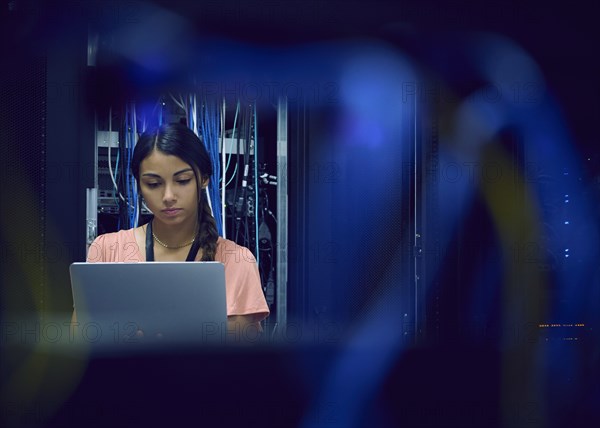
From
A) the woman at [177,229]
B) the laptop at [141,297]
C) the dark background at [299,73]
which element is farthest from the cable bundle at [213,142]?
the laptop at [141,297]

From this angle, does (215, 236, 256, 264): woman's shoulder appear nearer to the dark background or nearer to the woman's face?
the woman's face

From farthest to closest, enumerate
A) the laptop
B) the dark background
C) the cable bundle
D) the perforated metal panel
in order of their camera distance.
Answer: the cable bundle < the laptop < the perforated metal panel < the dark background

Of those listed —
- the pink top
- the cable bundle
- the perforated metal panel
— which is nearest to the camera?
the perforated metal panel

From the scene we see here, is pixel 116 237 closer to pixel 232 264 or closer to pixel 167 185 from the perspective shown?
pixel 167 185

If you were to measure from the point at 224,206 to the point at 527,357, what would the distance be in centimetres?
187

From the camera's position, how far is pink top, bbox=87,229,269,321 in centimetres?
180

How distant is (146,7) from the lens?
2.91ft

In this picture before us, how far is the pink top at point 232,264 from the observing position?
1.80 meters

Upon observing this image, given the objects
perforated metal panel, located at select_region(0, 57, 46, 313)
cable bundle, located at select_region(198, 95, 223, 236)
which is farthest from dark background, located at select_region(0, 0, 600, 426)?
cable bundle, located at select_region(198, 95, 223, 236)

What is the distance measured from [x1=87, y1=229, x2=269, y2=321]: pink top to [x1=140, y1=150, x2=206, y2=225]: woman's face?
0.15m

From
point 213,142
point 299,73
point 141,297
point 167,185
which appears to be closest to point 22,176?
point 141,297

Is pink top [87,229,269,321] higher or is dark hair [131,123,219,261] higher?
dark hair [131,123,219,261]

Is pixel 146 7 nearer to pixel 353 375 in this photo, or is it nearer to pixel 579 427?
pixel 353 375

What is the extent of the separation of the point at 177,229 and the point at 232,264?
229 mm
